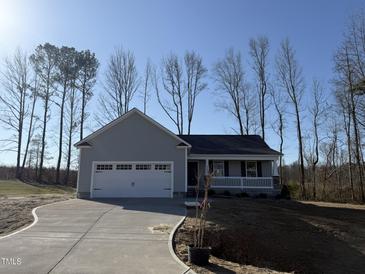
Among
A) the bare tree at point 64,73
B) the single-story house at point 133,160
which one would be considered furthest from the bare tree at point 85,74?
the single-story house at point 133,160

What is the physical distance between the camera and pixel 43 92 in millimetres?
38969

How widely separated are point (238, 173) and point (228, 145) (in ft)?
8.59

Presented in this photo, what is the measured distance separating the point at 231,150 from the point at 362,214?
9.65 m

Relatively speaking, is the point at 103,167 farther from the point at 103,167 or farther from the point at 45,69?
the point at 45,69

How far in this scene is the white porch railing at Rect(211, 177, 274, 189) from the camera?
23.7 m

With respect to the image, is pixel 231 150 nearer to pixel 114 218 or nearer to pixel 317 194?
pixel 317 194

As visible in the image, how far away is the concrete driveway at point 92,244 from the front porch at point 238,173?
10.1 meters

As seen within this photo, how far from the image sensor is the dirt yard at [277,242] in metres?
9.72

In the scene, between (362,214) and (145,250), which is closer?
(145,250)

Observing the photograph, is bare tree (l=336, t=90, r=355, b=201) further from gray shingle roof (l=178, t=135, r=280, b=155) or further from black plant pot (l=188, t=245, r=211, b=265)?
black plant pot (l=188, t=245, r=211, b=265)

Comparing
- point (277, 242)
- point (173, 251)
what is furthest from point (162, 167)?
point (173, 251)

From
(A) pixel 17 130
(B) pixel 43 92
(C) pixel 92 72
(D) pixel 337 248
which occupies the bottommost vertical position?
(D) pixel 337 248

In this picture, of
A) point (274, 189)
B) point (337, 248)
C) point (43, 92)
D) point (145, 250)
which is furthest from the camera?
point (43, 92)

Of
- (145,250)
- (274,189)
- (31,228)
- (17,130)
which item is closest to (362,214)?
(274,189)
